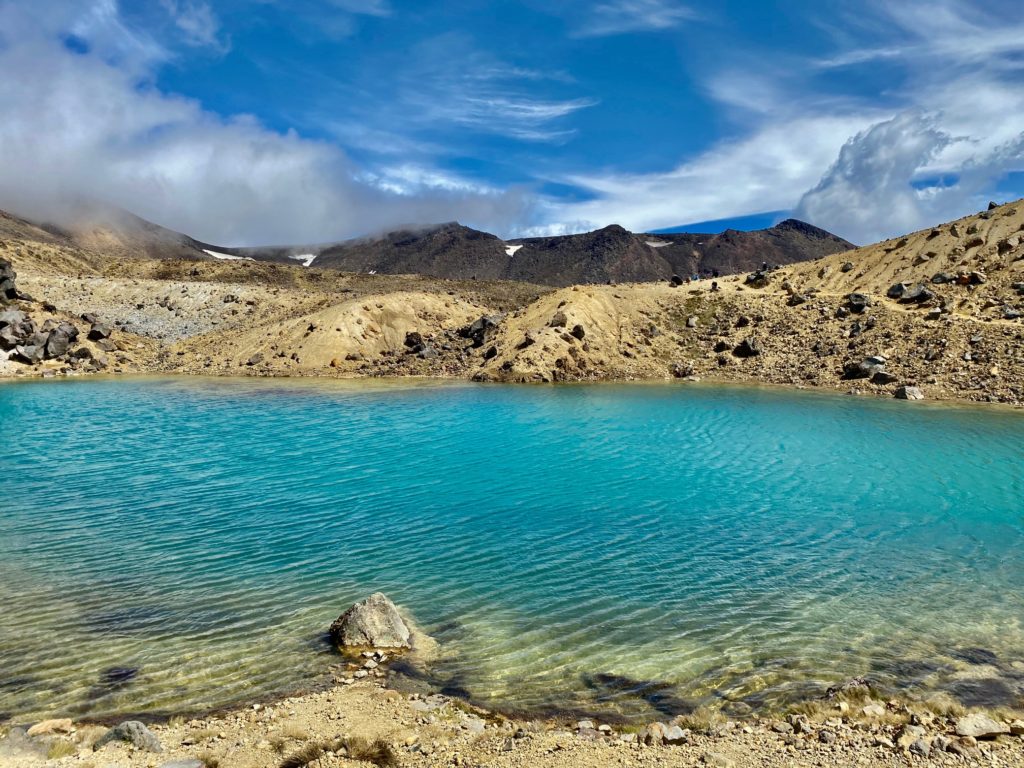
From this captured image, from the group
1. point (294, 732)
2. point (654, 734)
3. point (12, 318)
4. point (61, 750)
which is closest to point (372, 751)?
point (294, 732)

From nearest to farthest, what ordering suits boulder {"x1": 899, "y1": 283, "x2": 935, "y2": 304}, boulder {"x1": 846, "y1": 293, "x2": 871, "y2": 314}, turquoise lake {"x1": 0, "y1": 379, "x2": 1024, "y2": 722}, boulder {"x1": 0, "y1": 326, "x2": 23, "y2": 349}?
turquoise lake {"x1": 0, "y1": 379, "x2": 1024, "y2": 722}
boulder {"x1": 899, "y1": 283, "x2": 935, "y2": 304}
boulder {"x1": 0, "y1": 326, "x2": 23, "y2": 349}
boulder {"x1": 846, "y1": 293, "x2": 871, "y2": 314}

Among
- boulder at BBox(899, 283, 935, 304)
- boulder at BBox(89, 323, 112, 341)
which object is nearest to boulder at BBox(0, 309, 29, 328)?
boulder at BBox(89, 323, 112, 341)

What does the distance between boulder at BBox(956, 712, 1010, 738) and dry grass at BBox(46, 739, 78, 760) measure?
1261 centimetres

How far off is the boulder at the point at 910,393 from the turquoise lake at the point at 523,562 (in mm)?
13942

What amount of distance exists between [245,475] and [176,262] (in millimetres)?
103448

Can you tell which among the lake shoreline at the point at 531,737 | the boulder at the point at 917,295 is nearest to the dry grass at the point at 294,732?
the lake shoreline at the point at 531,737

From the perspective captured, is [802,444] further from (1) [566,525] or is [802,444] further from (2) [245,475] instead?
(2) [245,475]

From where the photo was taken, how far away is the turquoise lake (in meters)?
10.8

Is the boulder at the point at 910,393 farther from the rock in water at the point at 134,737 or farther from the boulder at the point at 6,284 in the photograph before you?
the boulder at the point at 6,284

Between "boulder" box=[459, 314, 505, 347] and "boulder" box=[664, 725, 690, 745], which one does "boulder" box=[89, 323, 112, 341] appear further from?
"boulder" box=[664, 725, 690, 745]

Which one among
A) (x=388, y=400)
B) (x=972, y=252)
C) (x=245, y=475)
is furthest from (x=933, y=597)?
(x=972, y=252)

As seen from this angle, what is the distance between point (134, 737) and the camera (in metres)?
8.60

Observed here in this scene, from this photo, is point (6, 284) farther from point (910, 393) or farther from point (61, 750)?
point (910, 393)

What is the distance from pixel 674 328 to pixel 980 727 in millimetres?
60969
